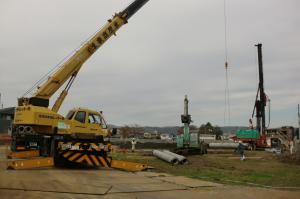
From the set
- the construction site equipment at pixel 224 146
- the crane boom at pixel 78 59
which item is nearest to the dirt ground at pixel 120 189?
the crane boom at pixel 78 59

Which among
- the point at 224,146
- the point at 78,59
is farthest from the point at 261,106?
the point at 78,59

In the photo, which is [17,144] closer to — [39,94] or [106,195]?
[39,94]

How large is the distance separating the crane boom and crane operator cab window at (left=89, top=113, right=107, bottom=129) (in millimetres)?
3224

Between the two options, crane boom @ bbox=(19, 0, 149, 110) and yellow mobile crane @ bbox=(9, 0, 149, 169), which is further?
crane boom @ bbox=(19, 0, 149, 110)

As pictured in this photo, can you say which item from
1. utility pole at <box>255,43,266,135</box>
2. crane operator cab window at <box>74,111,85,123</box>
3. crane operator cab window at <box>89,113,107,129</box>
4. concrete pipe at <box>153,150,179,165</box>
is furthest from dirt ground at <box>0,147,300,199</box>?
utility pole at <box>255,43,266,135</box>

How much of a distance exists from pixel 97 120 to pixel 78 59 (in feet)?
15.9

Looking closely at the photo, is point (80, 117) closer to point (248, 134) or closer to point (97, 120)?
point (97, 120)

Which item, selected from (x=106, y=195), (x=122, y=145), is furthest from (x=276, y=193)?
(x=122, y=145)

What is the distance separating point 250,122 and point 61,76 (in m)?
34.4

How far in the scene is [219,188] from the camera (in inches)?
547

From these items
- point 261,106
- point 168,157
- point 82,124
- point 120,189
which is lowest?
point 120,189

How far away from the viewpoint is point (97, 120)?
2130 centimetres

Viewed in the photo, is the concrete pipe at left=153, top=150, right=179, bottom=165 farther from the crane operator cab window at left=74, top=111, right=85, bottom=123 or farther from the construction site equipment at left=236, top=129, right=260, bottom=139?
the construction site equipment at left=236, top=129, right=260, bottom=139

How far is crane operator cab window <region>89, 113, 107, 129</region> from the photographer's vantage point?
21.1m
